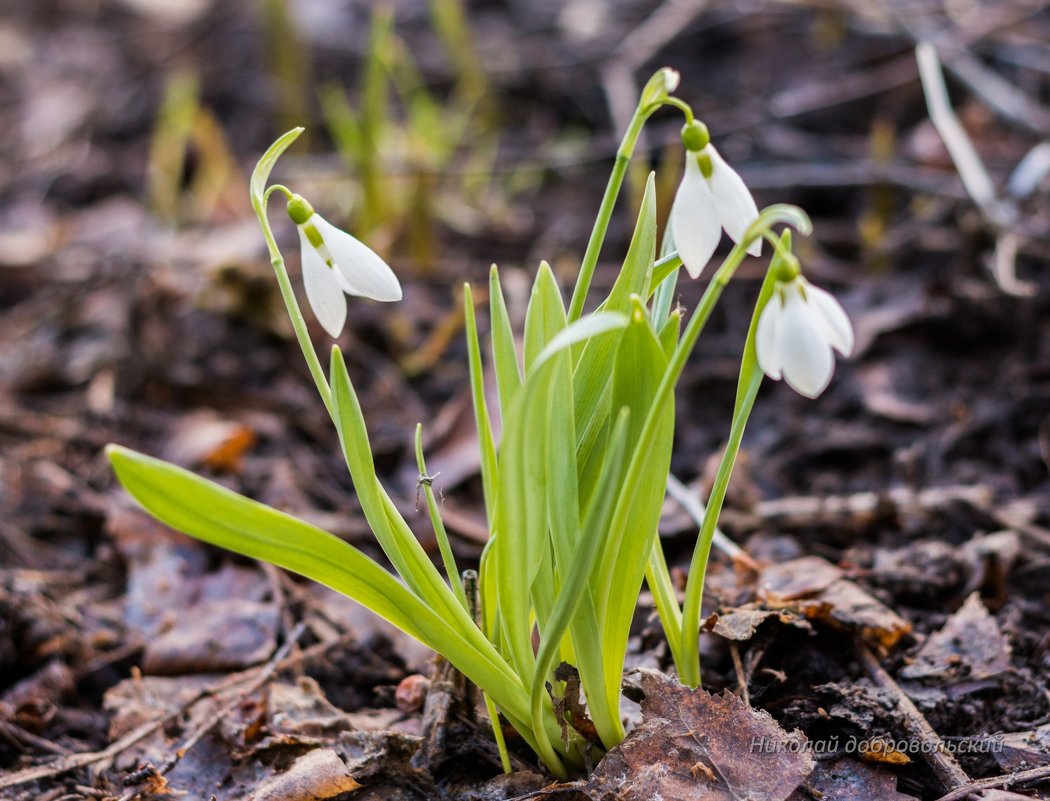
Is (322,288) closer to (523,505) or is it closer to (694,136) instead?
(523,505)

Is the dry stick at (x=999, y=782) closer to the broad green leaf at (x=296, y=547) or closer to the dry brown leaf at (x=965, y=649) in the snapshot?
the dry brown leaf at (x=965, y=649)

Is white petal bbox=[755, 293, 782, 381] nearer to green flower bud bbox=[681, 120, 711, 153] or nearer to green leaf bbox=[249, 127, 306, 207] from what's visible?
green flower bud bbox=[681, 120, 711, 153]

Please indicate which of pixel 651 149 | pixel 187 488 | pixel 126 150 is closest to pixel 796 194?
pixel 651 149

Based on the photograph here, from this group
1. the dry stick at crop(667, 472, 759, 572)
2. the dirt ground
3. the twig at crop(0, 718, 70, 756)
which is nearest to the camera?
the dirt ground

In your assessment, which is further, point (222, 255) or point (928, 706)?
point (222, 255)

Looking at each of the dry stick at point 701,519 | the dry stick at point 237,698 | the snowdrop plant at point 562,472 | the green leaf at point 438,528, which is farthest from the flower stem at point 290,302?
the dry stick at point 701,519

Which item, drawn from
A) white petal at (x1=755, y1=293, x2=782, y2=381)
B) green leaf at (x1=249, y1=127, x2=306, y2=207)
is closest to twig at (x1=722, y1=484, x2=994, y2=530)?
white petal at (x1=755, y1=293, x2=782, y2=381)

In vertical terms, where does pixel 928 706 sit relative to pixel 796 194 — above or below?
below

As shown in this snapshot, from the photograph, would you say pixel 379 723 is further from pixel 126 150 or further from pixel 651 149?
pixel 126 150
